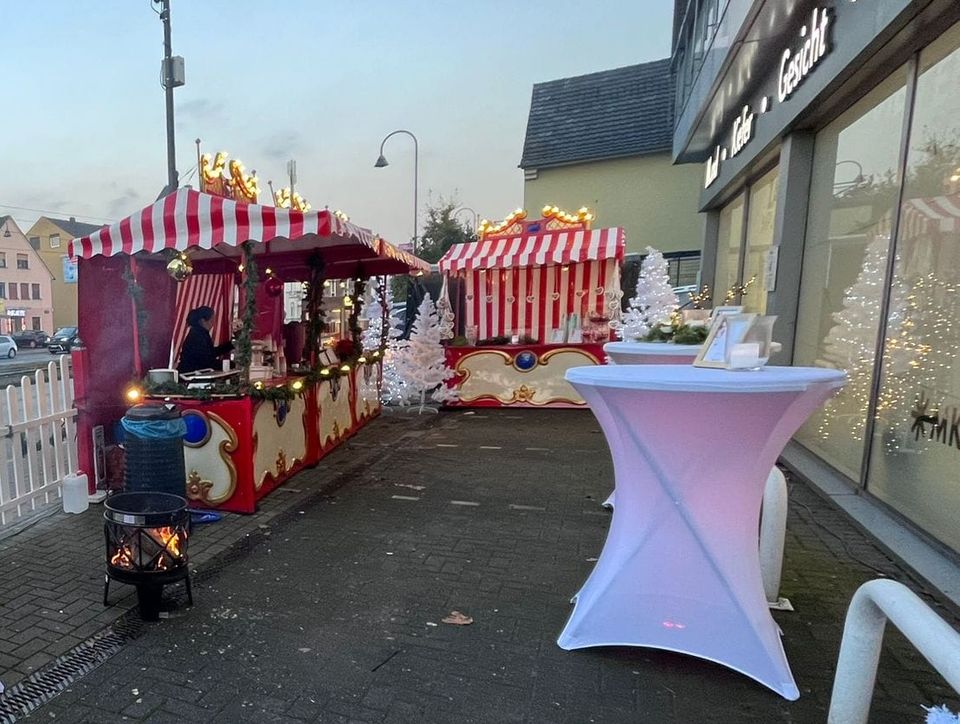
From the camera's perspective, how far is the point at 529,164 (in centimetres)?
1808

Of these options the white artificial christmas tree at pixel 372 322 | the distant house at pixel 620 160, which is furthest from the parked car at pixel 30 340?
the distant house at pixel 620 160

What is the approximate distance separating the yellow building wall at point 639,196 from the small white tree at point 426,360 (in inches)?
396

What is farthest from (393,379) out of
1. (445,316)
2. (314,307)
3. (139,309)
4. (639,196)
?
(639,196)

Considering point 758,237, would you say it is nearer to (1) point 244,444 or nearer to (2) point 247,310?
(2) point 247,310

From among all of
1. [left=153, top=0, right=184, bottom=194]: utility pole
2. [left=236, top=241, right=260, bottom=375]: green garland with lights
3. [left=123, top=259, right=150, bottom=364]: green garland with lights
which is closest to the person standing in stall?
[left=123, top=259, right=150, bottom=364]: green garland with lights

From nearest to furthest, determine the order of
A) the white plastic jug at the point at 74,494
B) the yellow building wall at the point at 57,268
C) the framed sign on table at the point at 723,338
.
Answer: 1. the framed sign on table at the point at 723,338
2. the white plastic jug at the point at 74,494
3. the yellow building wall at the point at 57,268

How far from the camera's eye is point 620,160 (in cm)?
1700

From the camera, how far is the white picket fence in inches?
158

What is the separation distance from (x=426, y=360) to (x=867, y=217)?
6.37 m

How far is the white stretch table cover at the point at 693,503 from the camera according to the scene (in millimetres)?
2143

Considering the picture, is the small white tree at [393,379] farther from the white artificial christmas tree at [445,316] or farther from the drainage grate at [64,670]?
the drainage grate at [64,670]

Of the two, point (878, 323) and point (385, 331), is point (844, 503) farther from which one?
point (385, 331)

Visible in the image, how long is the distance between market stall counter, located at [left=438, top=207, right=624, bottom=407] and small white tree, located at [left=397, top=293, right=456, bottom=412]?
0.22 m

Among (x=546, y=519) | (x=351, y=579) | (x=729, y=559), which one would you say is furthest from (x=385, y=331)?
(x=729, y=559)
